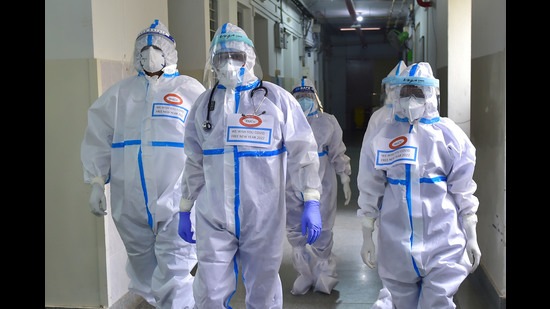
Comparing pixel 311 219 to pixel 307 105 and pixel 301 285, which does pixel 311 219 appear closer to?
pixel 301 285

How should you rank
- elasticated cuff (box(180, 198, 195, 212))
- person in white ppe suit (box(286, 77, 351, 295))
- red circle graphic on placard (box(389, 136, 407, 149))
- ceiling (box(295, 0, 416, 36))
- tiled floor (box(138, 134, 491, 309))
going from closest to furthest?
red circle graphic on placard (box(389, 136, 407, 149)) → elasticated cuff (box(180, 198, 195, 212)) → tiled floor (box(138, 134, 491, 309)) → person in white ppe suit (box(286, 77, 351, 295)) → ceiling (box(295, 0, 416, 36))

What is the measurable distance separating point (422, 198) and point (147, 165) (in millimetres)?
1313

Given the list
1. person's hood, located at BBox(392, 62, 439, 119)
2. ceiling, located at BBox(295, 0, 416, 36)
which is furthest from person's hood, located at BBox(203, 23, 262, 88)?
ceiling, located at BBox(295, 0, 416, 36)

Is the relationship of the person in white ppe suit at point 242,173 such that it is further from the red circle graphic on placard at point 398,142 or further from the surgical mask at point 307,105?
the surgical mask at point 307,105

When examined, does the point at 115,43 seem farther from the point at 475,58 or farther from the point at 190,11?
→ the point at 475,58

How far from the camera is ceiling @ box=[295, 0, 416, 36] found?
37.3ft

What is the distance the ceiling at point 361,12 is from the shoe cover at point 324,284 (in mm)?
6976

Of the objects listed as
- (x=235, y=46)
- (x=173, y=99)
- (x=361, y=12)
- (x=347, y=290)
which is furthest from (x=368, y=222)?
(x=361, y=12)

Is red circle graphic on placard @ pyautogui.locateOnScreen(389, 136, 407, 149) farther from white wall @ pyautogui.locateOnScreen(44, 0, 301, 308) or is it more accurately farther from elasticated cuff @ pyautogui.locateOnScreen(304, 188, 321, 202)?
white wall @ pyautogui.locateOnScreen(44, 0, 301, 308)

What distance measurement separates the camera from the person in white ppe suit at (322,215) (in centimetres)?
359

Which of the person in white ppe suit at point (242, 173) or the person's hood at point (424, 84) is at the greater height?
the person's hood at point (424, 84)

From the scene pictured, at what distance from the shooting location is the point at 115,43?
323 centimetres

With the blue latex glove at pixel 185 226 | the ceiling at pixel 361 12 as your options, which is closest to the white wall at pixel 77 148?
the blue latex glove at pixel 185 226

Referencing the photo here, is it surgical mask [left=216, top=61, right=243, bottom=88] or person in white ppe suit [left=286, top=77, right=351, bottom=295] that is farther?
person in white ppe suit [left=286, top=77, right=351, bottom=295]
